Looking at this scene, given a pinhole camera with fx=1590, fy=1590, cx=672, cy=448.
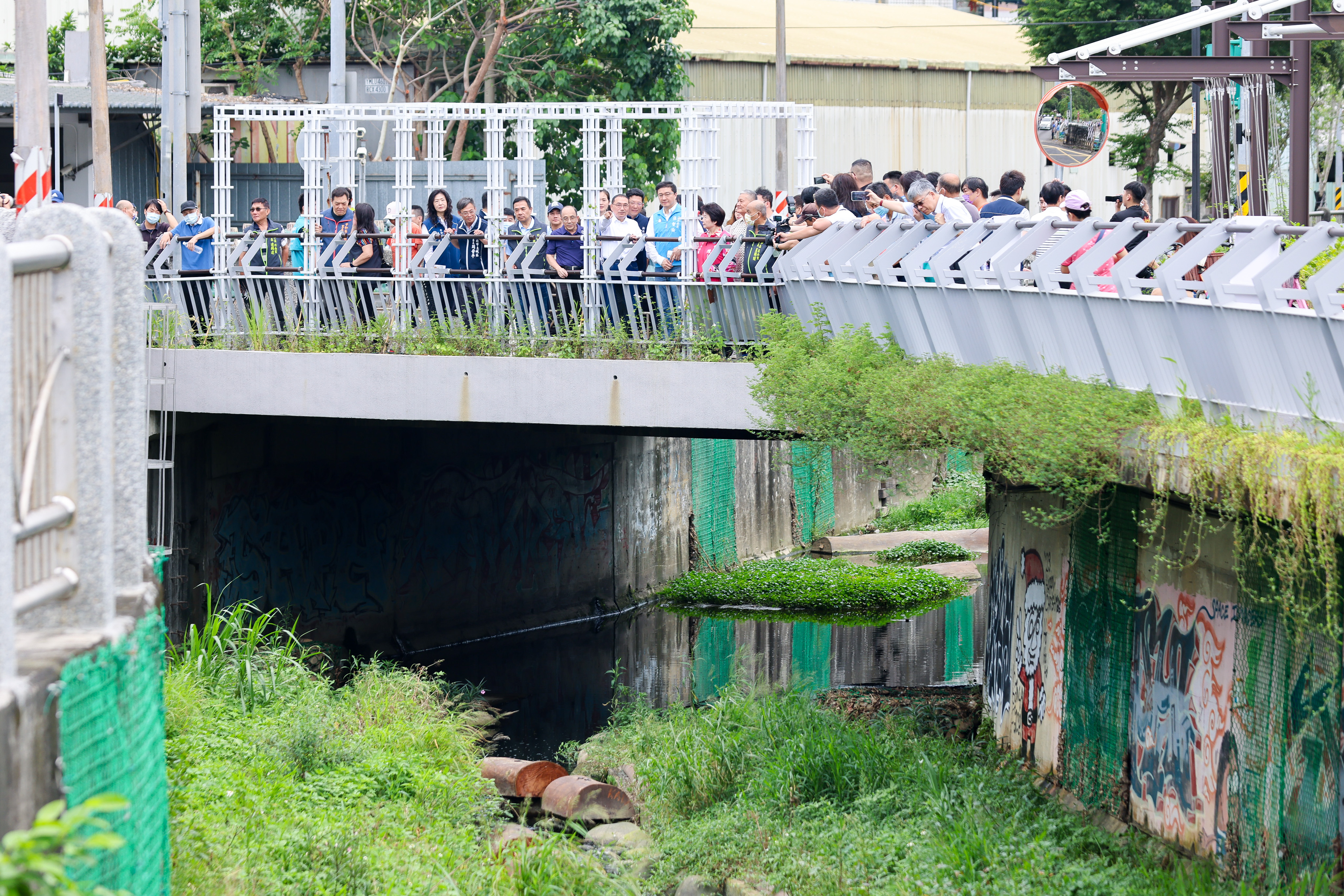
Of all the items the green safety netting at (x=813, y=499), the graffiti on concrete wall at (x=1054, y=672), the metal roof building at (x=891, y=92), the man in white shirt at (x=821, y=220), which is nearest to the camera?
the graffiti on concrete wall at (x=1054, y=672)

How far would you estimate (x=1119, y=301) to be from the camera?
939 centimetres

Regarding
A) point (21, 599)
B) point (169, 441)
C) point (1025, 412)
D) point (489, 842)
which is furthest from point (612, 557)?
point (21, 599)

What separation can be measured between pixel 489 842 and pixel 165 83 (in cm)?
1150

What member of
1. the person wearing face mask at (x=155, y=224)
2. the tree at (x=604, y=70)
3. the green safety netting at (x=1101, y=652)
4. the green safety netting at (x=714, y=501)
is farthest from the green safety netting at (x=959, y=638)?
the person wearing face mask at (x=155, y=224)

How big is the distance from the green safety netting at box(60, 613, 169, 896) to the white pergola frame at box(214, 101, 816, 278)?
8512 mm

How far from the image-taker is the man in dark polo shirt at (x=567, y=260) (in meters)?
14.2

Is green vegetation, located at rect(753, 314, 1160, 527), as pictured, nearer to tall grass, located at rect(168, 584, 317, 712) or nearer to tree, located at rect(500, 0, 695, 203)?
tall grass, located at rect(168, 584, 317, 712)

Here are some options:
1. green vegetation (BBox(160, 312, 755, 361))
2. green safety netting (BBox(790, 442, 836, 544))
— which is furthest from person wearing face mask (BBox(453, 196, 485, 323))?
green safety netting (BBox(790, 442, 836, 544))

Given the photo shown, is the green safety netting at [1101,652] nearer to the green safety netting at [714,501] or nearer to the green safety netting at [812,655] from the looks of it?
the green safety netting at [812,655]

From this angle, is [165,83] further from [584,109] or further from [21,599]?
[21,599]

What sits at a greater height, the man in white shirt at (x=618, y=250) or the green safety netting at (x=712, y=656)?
the man in white shirt at (x=618, y=250)

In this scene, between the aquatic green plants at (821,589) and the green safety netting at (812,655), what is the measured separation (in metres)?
0.77

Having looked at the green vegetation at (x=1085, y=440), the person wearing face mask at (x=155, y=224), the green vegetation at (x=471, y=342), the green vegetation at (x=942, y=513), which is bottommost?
the green vegetation at (x=942, y=513)

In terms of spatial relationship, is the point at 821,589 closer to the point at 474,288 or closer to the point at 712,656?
the point at 712,656
